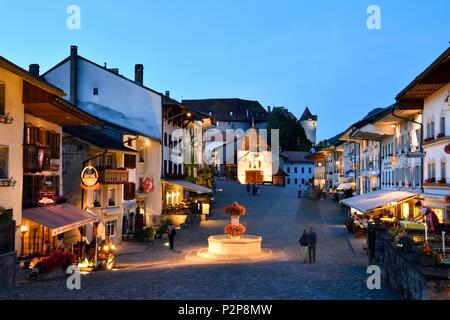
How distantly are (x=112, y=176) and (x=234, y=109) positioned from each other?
109706 mm

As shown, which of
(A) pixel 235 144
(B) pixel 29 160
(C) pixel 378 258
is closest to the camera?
(C) pixel 378 258

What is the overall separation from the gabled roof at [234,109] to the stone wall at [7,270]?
123556 millimetres

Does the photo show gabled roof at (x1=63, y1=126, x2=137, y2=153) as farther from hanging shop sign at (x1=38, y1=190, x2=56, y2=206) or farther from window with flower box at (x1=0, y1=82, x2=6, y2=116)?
window with flower box at (x1=0, y1=82, x2=6, y2=116)

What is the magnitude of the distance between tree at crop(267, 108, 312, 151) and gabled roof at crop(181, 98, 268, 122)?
461 inches

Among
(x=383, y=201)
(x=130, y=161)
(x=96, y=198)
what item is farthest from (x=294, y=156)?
(x=96, y=198)

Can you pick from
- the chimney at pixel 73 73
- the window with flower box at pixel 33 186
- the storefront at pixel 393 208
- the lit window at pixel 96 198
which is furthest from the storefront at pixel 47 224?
the chimney at pixel 73 73

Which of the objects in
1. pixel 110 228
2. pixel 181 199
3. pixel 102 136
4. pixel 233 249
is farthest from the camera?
pixel 181 199

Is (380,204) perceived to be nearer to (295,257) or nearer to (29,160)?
(295,257)

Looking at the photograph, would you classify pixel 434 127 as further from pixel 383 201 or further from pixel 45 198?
pixel 45 198

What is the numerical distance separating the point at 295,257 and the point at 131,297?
46.4 ft

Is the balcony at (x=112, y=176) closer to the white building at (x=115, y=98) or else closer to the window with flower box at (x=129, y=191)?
the window with flower box at (x=129, y=191)

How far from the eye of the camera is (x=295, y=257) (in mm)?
28234

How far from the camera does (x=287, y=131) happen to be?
425ft
